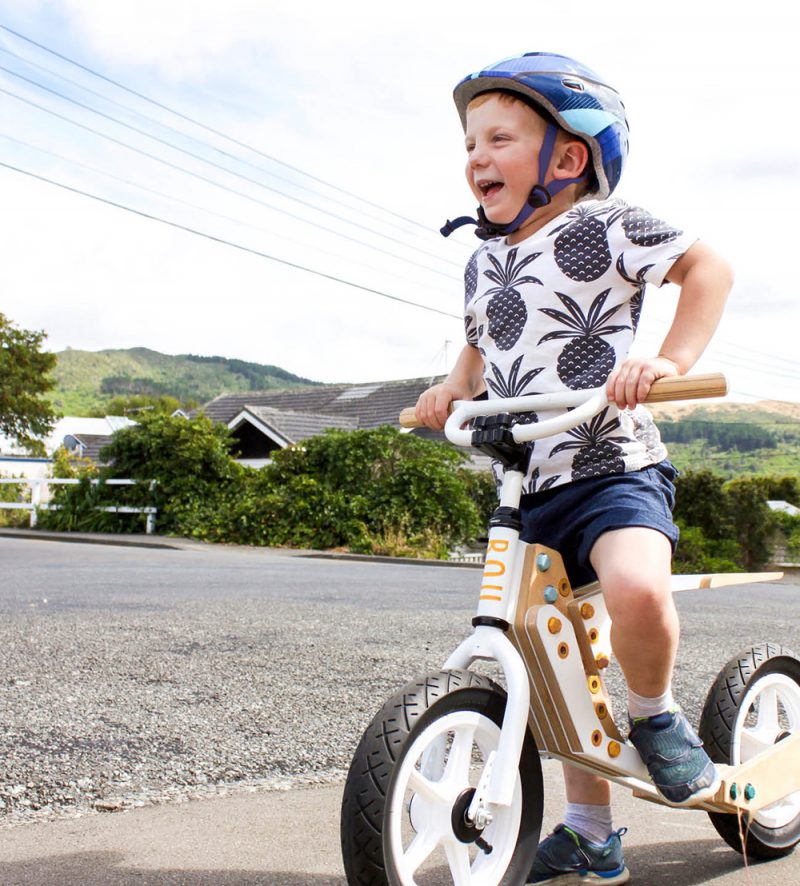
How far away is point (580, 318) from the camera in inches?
88.0

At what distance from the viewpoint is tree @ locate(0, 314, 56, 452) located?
45.8 meters

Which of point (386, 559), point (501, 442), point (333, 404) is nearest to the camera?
point (501, 442)

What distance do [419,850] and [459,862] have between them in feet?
0.29

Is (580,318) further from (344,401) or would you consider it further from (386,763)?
(344,401)

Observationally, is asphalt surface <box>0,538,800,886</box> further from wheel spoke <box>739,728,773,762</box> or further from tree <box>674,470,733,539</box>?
tree <box>674,470,733,539</box>

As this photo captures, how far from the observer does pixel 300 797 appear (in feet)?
9.18

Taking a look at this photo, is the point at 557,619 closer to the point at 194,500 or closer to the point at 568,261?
the point at 568,261

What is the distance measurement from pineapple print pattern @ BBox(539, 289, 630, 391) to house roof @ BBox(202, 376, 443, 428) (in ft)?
104

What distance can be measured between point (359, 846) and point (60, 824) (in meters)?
1.13

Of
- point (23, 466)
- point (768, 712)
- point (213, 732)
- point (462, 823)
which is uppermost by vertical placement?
point (23, 466)

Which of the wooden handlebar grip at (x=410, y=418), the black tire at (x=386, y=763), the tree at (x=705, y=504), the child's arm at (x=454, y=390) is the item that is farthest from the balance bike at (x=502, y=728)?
the tree at (x=705, y=504)

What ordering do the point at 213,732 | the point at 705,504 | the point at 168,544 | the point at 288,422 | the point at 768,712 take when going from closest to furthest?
1. the point at 768,712
2. the point at 213,732
3. the point at 168,544
4. the point at 705,504
5. the point at 288,422

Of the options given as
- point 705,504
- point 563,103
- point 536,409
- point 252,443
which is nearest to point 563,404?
point 536,409

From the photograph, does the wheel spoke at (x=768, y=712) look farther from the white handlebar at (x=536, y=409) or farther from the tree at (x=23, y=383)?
the tree at (x=23, y=383)
